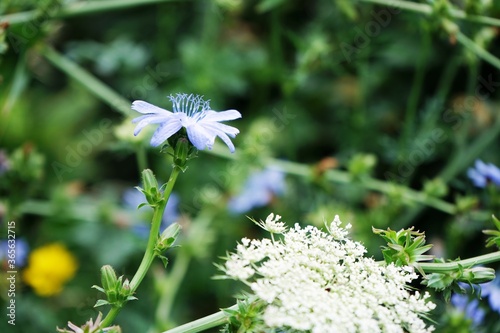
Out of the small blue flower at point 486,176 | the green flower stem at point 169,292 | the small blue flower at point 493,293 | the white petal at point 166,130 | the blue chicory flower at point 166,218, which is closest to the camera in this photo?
the white petal at point 166,130

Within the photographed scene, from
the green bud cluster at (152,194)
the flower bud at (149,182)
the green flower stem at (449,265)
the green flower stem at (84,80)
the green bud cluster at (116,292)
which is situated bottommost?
the green flower stem at (449,265)

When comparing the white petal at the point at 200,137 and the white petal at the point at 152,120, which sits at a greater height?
the white petal at the point at 152,120

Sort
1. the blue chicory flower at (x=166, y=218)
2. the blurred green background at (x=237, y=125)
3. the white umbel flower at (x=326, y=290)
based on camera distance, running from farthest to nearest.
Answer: the blue chicory flower at (x=166, y=218)
the blurred green background at (x=237, y=125)
the white umbel flower at (x=326, y=290)

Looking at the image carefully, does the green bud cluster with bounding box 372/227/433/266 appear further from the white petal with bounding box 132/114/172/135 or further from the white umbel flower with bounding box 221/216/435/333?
the white petal with bounding box 132/114/172/135

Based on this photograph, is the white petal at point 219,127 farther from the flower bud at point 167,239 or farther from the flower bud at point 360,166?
the flower bud at point 360,166

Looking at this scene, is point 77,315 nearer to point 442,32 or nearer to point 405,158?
point 405,158

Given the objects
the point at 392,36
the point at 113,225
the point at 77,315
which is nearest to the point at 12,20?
the point at 113,225

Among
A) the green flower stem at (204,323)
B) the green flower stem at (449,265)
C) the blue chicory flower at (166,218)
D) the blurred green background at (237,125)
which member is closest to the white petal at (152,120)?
the green flower stem at (204,323)

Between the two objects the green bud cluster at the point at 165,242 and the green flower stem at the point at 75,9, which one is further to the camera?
the green flower stem at the point at 75,9

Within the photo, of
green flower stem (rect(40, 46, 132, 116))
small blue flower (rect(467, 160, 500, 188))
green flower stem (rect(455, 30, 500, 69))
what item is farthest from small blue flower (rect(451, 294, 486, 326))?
green flower stem (rect(40, 46, 132, 116))
